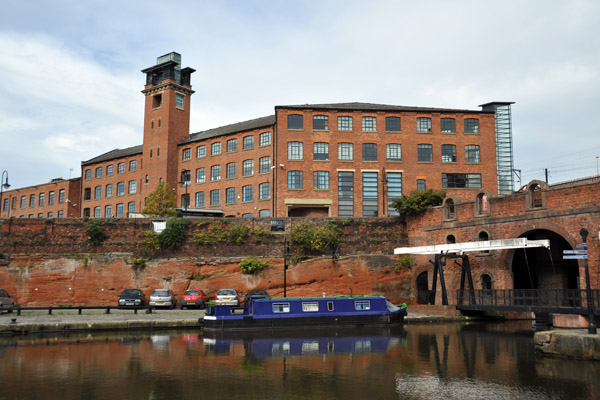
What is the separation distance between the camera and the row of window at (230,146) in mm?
45094

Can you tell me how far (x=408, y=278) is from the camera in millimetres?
32906

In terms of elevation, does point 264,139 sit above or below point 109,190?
above

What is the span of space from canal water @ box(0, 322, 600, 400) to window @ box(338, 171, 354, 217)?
69.7 ft

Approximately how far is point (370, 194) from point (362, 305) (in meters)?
19.1

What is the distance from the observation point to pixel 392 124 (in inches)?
1722

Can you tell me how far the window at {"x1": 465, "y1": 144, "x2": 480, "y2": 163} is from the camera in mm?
44094

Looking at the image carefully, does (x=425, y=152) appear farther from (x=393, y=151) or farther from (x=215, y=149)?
(x=215, y=149)

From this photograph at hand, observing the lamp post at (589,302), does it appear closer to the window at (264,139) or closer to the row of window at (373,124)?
the row of window at (373,124)

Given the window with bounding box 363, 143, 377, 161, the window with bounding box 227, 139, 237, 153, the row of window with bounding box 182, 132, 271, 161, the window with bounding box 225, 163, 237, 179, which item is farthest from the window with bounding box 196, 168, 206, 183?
the window with bounding box 363, 143, 377, 161

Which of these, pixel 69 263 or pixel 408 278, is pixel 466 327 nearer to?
pixel 408 278

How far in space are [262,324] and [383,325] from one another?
5.77m

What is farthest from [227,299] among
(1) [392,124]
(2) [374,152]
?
(1) [392,124]

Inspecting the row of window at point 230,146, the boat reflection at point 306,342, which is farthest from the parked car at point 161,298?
the row of window at point 230,146

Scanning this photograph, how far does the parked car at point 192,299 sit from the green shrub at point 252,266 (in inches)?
145
